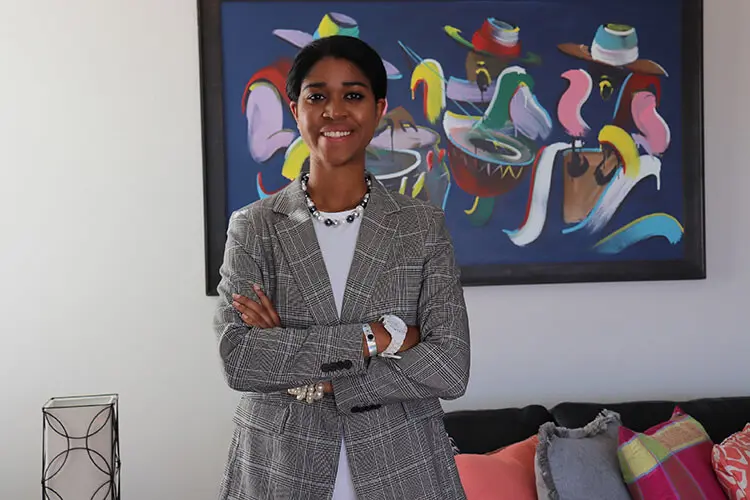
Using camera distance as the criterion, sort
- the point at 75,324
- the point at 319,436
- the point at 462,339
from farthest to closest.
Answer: the point at 75,324
the point at 462,339
the point at 319,436

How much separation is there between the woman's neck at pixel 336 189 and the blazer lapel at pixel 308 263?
0.19 ft

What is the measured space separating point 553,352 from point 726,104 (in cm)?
103

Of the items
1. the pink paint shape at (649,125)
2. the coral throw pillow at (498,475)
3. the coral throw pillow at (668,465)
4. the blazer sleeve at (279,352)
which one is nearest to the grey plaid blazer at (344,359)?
the blazer sleeve at (279,352)

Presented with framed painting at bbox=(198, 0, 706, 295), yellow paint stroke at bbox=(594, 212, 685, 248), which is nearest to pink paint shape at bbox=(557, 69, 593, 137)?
framed painting at bbox=(198, 0, 706, 295)

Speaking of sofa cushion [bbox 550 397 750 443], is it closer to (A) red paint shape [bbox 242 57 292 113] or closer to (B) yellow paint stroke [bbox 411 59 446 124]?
(B) yellow paint stroke [bbox 411 59 446 124]

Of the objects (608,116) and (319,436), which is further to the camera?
(608,116)

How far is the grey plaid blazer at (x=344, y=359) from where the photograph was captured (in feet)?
4.97

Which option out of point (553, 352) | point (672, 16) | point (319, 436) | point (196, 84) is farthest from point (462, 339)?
point (672, 16)

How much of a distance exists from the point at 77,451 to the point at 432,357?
79 centimetres

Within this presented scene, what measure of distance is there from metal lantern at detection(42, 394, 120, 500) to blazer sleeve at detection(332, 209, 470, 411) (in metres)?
0.58

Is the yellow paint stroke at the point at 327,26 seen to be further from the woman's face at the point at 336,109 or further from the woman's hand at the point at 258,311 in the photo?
the woman's hand at the point at 258,311

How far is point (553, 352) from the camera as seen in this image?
280cm

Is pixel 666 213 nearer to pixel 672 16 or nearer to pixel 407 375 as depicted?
pixel 672 16

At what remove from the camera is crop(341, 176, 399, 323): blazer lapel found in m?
1.60
